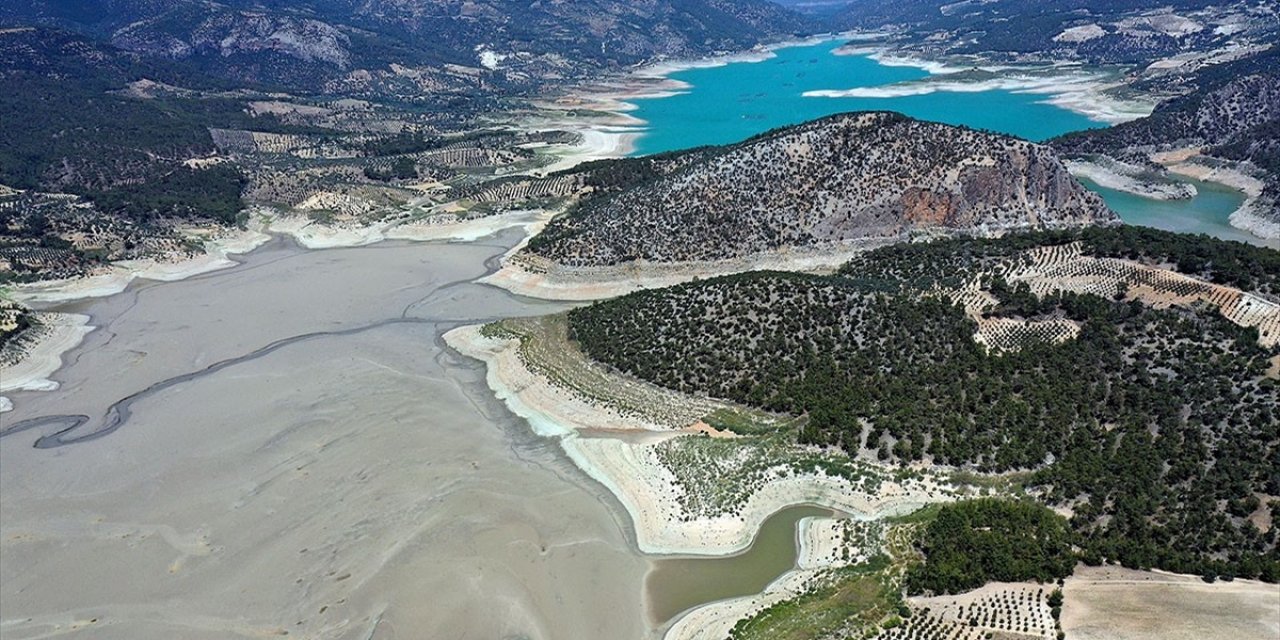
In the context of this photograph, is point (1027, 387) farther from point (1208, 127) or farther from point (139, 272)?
→ point (1208, 127)

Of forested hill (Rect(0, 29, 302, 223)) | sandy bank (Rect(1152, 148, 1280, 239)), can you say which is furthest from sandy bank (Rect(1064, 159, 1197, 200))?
forested hill (Rect(0, 29, 302, 223))

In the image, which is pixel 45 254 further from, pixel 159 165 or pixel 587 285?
pixel 587 285

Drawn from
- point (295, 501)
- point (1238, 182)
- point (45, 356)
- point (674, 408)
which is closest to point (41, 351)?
point (45, 356)

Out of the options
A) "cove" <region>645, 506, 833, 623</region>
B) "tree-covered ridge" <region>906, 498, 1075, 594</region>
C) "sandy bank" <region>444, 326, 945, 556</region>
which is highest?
"tree-covered ridge" <region>906, 498, 1075, 594</region>

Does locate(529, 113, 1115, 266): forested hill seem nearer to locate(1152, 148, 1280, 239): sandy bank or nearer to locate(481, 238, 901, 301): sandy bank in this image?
locate(481, 238, 901, 301): sandy bank

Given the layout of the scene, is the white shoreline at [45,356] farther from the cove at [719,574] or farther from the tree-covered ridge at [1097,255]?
the tree-covered ridge at [1097,255]

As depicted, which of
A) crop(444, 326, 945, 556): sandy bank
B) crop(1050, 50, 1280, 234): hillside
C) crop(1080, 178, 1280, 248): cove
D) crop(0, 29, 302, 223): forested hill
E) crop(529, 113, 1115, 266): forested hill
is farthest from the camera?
crop(1050, 50, 1280, 234): hillside
